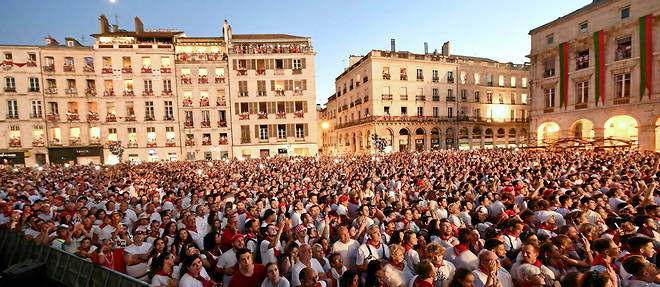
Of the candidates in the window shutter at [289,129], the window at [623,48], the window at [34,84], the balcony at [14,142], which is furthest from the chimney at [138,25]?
the window at [623,48]

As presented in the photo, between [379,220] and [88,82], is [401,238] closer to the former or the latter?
[379,220]

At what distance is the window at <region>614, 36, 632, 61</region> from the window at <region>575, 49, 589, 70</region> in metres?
2.35

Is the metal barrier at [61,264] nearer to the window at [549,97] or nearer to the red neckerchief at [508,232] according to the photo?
the red neckerchief at [508,232]

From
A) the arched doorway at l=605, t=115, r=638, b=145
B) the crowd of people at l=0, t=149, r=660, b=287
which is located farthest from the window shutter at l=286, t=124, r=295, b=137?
the arched doorway at l=605, t=115, r=638, b=145

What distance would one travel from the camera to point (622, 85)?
2631 centimetres

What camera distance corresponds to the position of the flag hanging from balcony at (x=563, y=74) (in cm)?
3004

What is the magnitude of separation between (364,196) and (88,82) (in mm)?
37660

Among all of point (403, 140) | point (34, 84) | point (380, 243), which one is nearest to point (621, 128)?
point (403, 140)

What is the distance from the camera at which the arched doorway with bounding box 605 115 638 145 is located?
91.7ft

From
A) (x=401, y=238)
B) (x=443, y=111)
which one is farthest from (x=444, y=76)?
(x=401, y=238)

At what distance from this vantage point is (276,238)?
4910 mm

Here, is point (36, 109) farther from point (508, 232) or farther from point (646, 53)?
Result: point (646, 53)

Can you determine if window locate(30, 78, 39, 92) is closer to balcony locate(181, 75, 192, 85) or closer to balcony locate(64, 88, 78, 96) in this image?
balcony locate(64, 88, 78, 96)

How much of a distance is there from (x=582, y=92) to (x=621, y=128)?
5.51 meters
